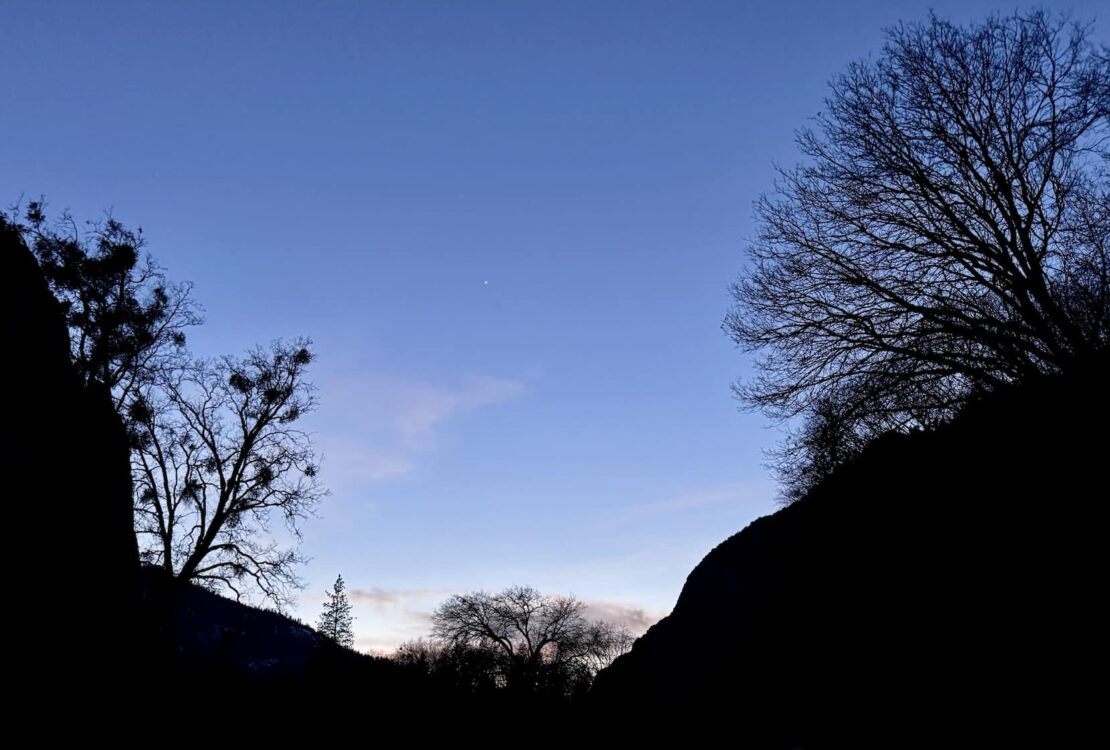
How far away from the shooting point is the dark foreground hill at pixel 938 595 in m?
5.15

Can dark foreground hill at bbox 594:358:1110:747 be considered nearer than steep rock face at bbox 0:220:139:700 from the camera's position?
No

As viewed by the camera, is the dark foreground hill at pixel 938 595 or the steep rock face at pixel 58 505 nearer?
the steep rock face at pixel 58 505

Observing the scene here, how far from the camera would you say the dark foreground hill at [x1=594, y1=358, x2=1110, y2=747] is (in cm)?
515

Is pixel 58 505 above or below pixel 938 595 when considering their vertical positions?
above

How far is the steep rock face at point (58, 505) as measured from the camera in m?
5.05

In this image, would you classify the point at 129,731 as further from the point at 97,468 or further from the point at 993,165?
the point at 993,165

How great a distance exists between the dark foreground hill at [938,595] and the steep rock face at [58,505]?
7.94 metres

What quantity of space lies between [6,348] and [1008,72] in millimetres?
15897

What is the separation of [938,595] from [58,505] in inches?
357

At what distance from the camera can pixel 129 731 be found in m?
5.69

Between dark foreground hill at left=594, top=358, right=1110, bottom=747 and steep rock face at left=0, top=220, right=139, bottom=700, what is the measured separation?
794 centimetres

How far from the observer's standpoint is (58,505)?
Result: 5633 mm

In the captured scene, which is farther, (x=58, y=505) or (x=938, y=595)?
(x=938, y=595)

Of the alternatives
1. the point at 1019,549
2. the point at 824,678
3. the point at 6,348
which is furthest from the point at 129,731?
the point at 1019,549
